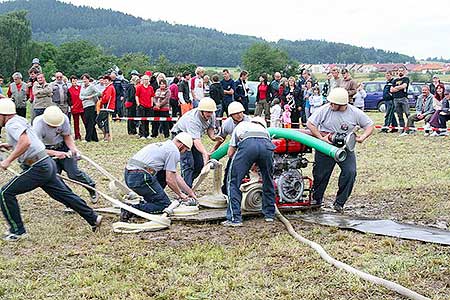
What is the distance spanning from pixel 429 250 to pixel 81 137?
43.7 feet

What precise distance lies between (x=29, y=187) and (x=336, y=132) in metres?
3.96

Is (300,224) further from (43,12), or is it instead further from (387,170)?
(43,12)

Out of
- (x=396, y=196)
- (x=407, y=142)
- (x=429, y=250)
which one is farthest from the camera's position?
(x=407, y=142)

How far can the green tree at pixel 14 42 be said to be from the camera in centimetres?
8200

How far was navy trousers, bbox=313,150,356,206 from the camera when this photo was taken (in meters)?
8.99

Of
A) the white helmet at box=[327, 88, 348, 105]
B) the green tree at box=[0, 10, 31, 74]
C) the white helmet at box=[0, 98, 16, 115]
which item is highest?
the white helmet at box=[327, 88, 348, 105]

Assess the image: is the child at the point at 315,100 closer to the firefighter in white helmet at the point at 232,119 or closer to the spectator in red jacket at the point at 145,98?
the spectator in red jacket at the point at 145,98

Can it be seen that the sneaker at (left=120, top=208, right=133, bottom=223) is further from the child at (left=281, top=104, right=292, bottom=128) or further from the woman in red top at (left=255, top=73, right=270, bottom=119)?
the woman in red top at (left=255, top=73, right=270, bottom=119)

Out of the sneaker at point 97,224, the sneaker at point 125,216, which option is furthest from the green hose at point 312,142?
the sneaker at point 97,224

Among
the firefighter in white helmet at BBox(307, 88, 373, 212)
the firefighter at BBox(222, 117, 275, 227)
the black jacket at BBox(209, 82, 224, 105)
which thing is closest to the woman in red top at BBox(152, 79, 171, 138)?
the black jacket at BBox(209, 82, 224, 105)

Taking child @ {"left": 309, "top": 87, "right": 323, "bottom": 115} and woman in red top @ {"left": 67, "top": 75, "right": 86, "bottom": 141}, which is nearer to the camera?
woman in red top @ {"left": 67, "top": 75, "right": 86, "bottom": 141}

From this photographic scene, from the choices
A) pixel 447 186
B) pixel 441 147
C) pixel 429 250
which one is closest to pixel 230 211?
pixel 429 250

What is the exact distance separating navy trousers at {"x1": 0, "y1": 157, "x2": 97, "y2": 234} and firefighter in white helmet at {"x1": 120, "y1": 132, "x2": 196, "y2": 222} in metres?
0.88

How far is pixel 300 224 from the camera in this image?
26.8ft
